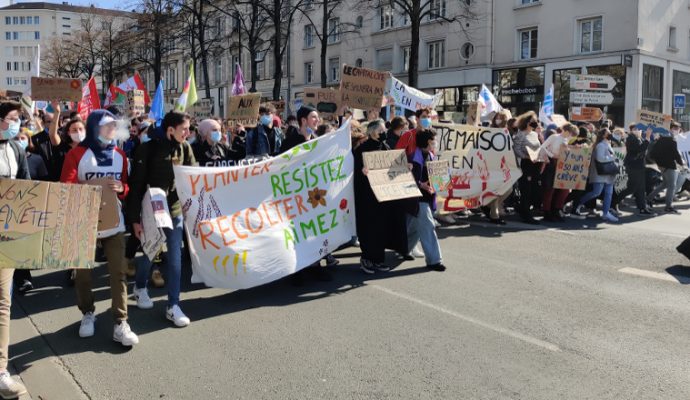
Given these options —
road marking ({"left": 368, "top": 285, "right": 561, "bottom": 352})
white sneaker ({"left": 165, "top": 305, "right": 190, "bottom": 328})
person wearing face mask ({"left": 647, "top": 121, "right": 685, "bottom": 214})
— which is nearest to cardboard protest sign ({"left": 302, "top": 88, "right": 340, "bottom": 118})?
person wearing face mask ({"left": 647, "top": 121, "right": 685, "bottom": 214})

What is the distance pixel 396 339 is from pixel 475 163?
596 cm

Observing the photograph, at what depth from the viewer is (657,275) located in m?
7.22

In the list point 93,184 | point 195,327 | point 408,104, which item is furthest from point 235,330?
point 408,104

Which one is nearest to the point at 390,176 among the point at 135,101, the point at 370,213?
the point at 370,213

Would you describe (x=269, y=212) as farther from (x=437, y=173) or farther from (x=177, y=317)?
(x=437, y=173)

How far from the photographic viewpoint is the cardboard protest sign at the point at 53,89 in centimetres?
1012

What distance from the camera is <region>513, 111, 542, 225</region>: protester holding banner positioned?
36.0ft

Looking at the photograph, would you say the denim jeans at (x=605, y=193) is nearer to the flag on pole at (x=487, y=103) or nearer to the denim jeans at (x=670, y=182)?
the denim jeans at (x=670, y=182)

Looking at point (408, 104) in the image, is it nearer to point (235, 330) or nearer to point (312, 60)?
point (235, 330)

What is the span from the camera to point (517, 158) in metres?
11.1

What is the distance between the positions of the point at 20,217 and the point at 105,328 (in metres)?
1.70

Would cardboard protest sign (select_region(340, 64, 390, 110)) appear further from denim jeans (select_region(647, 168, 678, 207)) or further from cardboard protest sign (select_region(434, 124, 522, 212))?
denim jeans (select_region(647, 168, 678, 207))

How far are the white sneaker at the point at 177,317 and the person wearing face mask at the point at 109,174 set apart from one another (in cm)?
51

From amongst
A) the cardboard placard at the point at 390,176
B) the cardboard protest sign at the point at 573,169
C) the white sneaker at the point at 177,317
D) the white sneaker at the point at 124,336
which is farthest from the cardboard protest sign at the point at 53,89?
the cardboard protest sign at the point at 573,169
